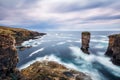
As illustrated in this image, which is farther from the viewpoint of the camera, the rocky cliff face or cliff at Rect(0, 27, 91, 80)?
cliff at Rect(0, 27, 91, 80)

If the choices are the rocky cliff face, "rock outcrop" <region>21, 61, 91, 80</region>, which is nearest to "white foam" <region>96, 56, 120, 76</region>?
"rock outcrop" <region>21, 61, 91, 80</region>

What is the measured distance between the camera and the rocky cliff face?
38531 mm

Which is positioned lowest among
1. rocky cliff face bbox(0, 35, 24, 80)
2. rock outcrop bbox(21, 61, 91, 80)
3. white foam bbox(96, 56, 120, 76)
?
white foam bbox(96, 56, 120, 76)

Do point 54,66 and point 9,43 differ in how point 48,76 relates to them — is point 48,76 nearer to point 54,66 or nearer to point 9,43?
point 54,66

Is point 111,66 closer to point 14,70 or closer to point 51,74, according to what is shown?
point 51,74

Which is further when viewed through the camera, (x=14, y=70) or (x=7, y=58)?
(x=14, y=70)

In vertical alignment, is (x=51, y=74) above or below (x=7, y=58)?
below

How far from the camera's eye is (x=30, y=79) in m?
49.6

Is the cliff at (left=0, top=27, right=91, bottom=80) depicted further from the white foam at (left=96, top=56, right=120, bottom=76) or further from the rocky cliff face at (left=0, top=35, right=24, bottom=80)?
the white foam at (left=96, top=56, right=120, bottom=76)

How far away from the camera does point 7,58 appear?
3978 centimetres

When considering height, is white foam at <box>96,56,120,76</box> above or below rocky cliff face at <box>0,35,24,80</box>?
below

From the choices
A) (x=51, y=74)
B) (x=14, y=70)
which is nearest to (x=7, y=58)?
(x=14, y=70)

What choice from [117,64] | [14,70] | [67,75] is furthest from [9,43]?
[117,64]

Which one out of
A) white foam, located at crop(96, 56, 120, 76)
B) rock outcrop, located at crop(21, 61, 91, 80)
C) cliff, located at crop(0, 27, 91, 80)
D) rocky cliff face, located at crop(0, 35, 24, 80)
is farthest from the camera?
white foam, located at crop(96, 56, 120, 76)
